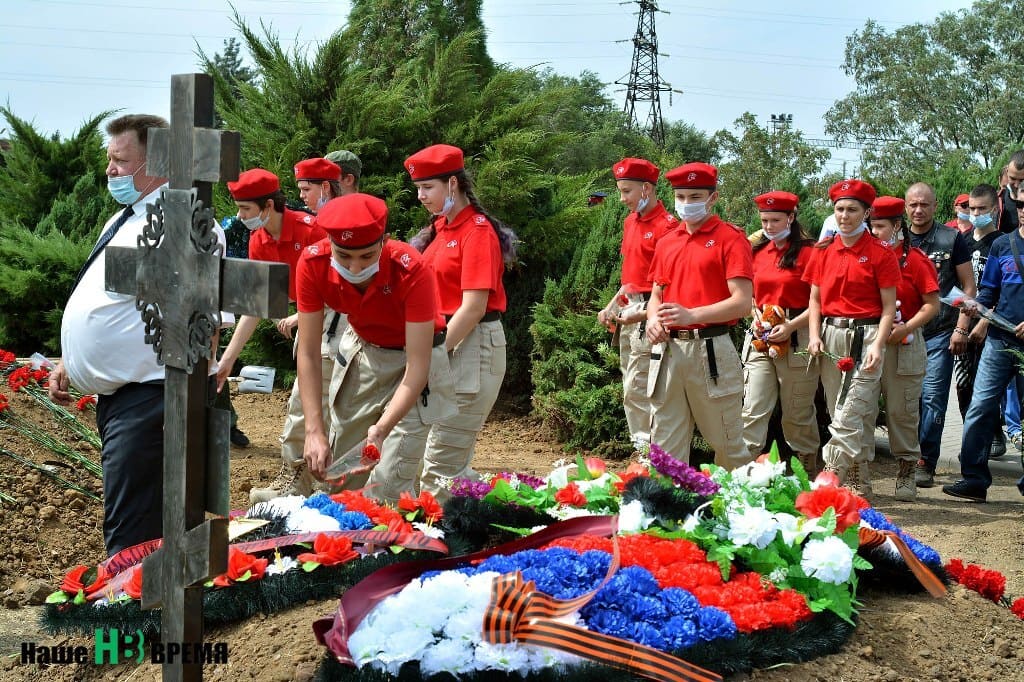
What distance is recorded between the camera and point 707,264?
646 cm

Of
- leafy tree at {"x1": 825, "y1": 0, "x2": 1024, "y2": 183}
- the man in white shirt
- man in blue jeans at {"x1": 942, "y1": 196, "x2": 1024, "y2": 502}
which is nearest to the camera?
the man in white shirt

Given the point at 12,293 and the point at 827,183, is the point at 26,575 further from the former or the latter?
the point at 827,183

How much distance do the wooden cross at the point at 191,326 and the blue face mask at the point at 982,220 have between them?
7352mm

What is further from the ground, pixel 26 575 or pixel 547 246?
pixel 547 246

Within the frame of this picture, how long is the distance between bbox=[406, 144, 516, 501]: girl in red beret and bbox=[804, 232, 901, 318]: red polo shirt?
2475 millimetres

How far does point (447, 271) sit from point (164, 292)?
3.20 m

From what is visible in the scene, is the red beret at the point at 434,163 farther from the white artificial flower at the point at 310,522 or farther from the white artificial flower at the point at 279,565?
the white artificial flower at the point at 279,565

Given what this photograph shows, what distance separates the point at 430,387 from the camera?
197 inches

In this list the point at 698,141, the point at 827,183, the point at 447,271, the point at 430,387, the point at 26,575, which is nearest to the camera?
the point at 430,387

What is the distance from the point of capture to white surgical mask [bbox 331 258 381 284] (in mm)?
4527

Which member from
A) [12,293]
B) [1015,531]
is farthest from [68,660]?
[12,293]

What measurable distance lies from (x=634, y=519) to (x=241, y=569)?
1406mm

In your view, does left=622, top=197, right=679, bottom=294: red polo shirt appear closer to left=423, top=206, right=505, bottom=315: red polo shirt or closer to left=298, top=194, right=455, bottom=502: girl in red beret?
left=423, top=206, right=505, bottom=315: red polo shirt

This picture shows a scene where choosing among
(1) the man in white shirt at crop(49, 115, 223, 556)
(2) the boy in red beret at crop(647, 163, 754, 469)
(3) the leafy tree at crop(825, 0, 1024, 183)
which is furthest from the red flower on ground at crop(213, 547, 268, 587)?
(3) the leafy tree at crop(825, 0, 1024, 183)
